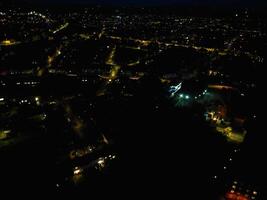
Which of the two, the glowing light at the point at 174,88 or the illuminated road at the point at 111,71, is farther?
the illuminated road at the point at 111,71

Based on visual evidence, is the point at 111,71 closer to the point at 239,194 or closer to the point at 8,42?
the point at 8,42

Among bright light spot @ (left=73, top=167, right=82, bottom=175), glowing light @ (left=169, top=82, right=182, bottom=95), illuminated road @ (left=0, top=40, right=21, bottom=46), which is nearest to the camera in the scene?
bright light spot @ (left=73, top=167, right=82, bottom=175)

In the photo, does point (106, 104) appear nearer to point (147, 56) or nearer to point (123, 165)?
point (123, 165)

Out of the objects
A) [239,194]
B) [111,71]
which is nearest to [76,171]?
[239,194]

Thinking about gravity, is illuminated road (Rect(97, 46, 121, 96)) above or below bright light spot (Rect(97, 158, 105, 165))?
below

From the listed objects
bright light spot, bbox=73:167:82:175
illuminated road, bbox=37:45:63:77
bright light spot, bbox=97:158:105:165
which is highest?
bright light spot, bbox=97:158:105:165

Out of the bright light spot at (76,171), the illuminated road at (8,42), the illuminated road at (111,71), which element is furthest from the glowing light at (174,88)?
the illuminated road at (8,42)

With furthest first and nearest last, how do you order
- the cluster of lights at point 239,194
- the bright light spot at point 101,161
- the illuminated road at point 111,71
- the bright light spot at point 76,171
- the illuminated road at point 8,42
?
the illuminated road at point 8,42, the illuminated road at point 111,71, the bright light spot at point 101,161, the bright light spot at point 76,171, the cluster of lights at point 239,194

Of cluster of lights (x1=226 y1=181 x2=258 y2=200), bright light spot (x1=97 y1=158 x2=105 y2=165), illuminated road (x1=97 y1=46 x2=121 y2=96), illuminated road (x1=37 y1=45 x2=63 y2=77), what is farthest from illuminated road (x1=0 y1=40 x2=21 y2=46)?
cluster of lights (x1=226 y1=181 x2=258 y2=200)

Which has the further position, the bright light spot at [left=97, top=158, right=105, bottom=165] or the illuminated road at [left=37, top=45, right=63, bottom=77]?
the illuminated road at [left=37, top=45, right=63, bottom=77]

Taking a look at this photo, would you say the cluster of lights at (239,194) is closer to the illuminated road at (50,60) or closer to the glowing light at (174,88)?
the glowing light at (174,88)

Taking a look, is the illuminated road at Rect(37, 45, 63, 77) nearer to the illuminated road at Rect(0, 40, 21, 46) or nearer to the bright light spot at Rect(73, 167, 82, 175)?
the illuminated road at Rect(0, 40, 21, 46)
